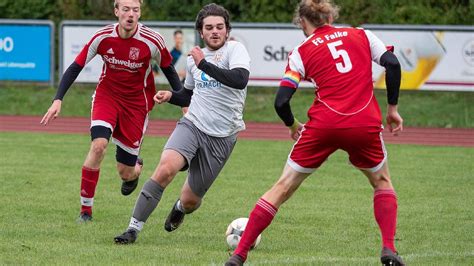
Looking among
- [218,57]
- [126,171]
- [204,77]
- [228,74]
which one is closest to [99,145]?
[126,171]

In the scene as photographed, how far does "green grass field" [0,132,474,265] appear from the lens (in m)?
7.78

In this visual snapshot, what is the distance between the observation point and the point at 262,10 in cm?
2609

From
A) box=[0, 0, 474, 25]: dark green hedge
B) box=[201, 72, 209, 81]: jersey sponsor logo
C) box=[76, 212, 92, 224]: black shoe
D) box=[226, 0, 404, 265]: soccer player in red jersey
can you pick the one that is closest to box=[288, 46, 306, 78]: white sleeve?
box=[226, 0, 404, 265]: soccer player in red jersey

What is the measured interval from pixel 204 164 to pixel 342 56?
203 cm

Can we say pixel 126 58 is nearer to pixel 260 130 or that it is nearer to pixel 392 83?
pixel 392 83

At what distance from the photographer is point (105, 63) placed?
31.3 ft

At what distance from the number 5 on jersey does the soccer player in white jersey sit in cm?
127

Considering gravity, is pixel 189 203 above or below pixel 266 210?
below

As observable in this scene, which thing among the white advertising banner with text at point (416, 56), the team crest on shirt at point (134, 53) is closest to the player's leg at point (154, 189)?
the team crest on shirt at point (134, 53)

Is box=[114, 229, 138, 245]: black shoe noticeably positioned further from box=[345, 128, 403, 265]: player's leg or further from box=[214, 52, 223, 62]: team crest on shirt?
box=[345, 128, 403, 265]: player's leg

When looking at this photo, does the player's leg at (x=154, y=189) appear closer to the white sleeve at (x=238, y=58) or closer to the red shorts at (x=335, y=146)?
the white sleeve at (x=238, y=58)

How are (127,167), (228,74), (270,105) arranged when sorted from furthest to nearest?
1. (270,105)
2. (127,167)
3. (228,74)

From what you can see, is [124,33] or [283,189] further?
[124,33]

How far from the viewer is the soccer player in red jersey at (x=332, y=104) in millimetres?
6852
